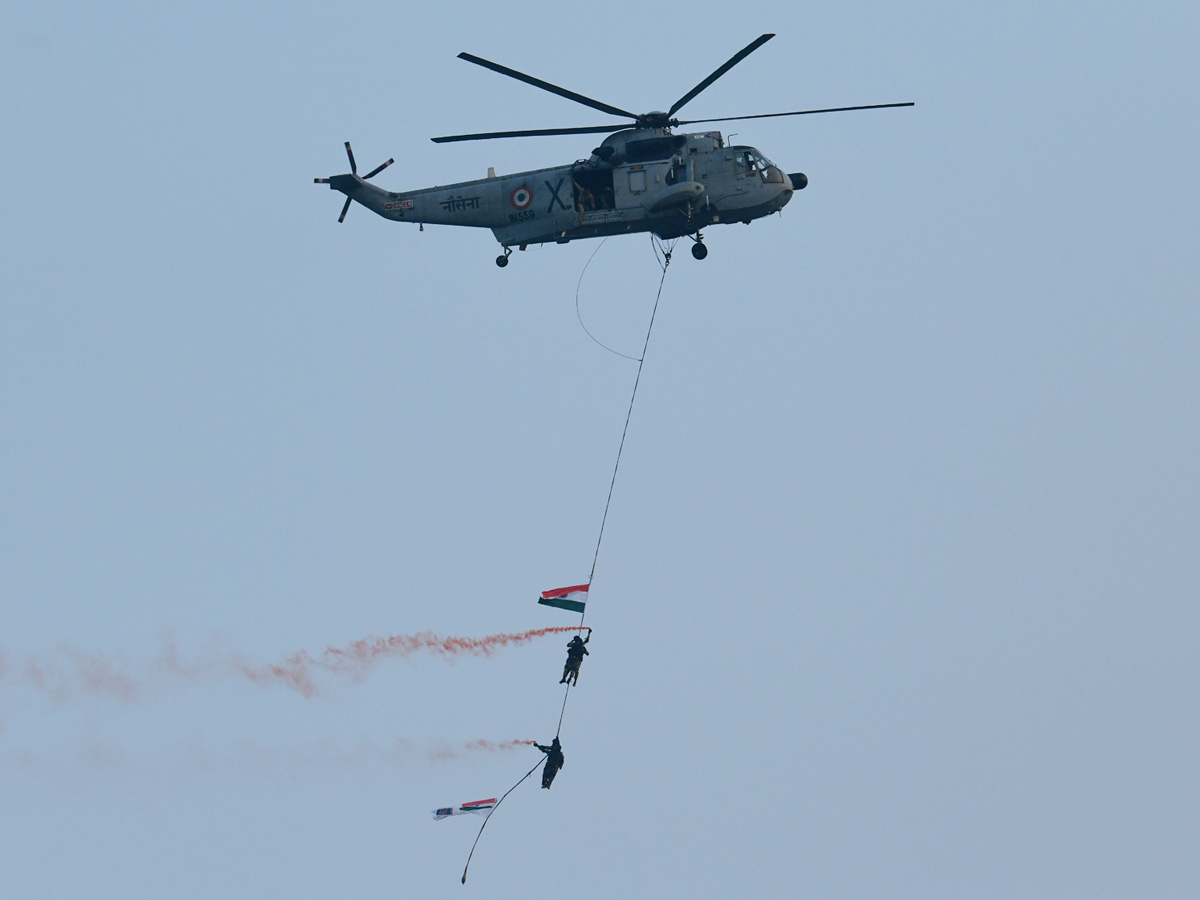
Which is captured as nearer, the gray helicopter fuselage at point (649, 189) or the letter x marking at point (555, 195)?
the gray helicopter fuselage at point (649, 189)

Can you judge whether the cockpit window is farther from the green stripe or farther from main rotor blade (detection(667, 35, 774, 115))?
the green stripe

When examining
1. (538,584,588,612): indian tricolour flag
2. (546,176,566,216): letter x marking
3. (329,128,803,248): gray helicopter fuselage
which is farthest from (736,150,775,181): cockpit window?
(538,584,588,612): indian tricolour flag

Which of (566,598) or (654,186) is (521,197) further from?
(566,598)

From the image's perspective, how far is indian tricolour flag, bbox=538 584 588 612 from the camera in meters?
43.7

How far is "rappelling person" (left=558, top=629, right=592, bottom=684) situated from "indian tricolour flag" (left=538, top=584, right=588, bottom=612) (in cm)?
238

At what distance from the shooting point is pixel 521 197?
45750mm

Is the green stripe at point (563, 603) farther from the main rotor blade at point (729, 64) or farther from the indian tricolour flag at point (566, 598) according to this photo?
the main rotor blade at point (729, 64)

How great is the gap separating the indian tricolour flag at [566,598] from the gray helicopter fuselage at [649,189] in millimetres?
9912

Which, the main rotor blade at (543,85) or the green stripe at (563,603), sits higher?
the main rotor blade at (543,85)

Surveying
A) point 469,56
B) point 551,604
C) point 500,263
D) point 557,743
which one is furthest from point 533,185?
point 557,743

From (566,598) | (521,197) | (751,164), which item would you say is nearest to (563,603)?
(566,598)

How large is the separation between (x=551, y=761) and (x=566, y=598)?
4.80 meters

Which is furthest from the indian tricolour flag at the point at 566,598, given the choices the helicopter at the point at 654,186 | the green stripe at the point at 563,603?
the helicopter at the point at 654,186

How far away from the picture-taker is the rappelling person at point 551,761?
4056cm
